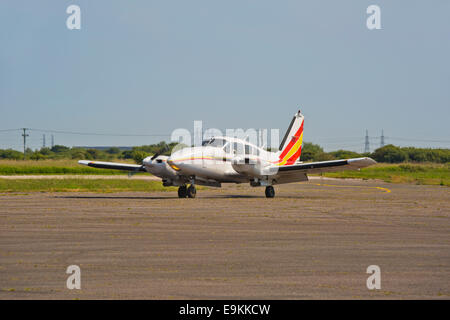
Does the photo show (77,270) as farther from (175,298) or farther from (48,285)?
(175,298)

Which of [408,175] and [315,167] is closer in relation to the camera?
[315,167]

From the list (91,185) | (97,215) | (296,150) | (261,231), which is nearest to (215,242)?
(261,231)

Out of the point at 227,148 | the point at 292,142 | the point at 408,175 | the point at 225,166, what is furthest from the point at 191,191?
the point at 408,175

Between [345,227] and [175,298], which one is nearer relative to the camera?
[175,298]

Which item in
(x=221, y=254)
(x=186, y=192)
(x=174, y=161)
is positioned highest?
(x=174, y=161)

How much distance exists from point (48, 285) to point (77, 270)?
38.6 inches

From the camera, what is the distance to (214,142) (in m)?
28.2

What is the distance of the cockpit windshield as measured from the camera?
91.9 feet

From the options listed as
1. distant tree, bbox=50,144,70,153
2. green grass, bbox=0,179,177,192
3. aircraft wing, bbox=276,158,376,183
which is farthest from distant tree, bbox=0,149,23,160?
aircraft wing, bbox=276,158,376,183

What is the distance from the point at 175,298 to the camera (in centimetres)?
723

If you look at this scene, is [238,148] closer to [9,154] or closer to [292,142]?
[292,142]

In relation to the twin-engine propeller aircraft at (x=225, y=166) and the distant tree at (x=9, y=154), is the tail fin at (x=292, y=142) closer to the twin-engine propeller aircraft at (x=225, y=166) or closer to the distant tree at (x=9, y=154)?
the twin-engine propeller aircraft at (x=225, y=166)

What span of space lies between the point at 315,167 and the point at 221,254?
1866cm

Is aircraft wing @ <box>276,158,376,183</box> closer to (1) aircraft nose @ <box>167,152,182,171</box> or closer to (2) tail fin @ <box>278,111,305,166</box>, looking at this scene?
(2) tail fin @ <box>278,111,305,166</box>
